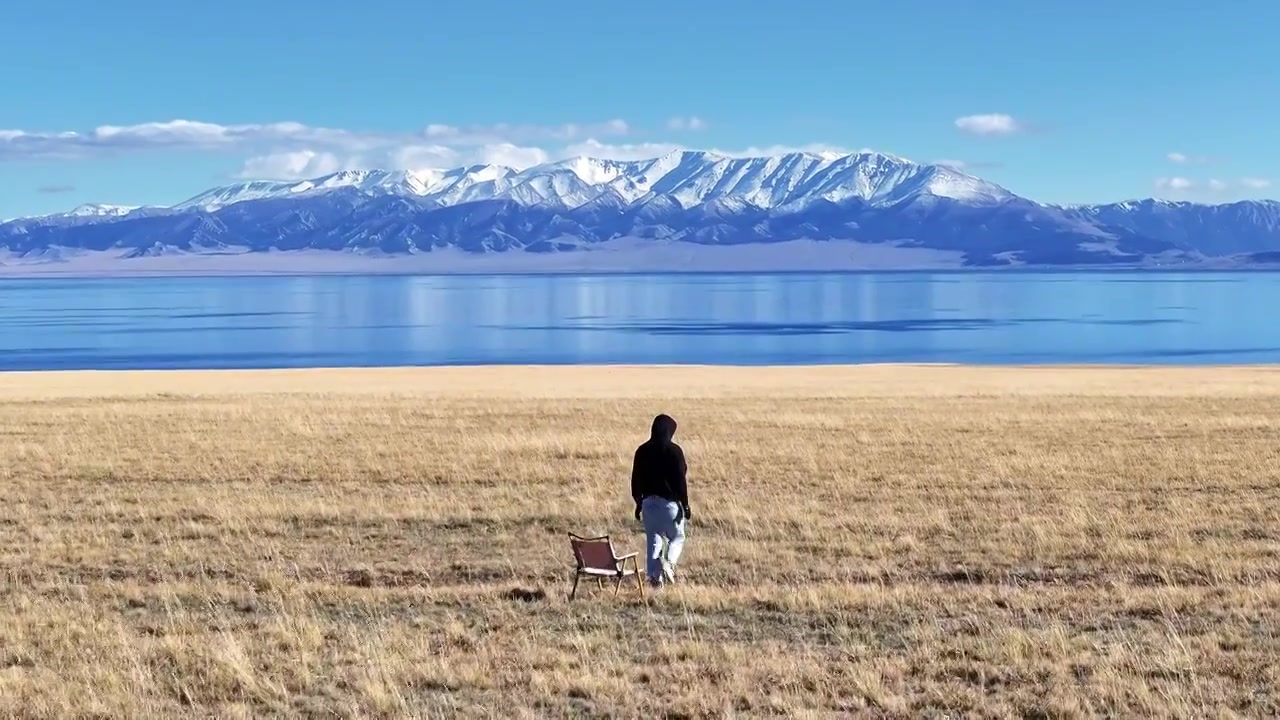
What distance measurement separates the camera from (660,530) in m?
12.3

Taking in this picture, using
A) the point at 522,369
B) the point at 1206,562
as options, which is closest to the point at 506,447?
the point at 1206,562

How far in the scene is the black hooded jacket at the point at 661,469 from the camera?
11938 mm

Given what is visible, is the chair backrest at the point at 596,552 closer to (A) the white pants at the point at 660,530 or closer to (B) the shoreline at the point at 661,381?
(A) the white pants at the point at 660,530

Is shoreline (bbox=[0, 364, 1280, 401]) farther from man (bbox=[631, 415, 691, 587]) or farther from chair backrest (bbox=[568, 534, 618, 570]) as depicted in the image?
chair backrest (bbox=[568, 534, 618, 570])

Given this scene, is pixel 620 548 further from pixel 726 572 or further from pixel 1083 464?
pixel 1083 464

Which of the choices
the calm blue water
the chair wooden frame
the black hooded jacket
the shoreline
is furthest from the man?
the calm blue water

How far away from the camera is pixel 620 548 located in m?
15.5

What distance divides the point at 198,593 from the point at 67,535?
4.40m

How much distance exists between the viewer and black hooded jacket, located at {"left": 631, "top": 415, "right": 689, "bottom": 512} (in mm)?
11938

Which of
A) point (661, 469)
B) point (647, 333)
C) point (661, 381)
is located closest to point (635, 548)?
point (661, 469)

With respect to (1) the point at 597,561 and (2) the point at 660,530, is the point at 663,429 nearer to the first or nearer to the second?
(2) the point at 660,530

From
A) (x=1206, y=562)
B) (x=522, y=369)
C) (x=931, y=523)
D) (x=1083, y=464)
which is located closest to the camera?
(x=1206, y=562)

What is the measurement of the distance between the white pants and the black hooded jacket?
0.08 meters

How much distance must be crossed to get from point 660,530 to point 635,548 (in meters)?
3.28
